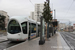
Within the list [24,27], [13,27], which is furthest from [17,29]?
[24,27]

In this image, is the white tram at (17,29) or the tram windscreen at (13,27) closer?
the white tram at (17,29)

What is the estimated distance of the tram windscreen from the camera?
39.0 feet

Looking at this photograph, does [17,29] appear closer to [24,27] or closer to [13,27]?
[13,27]

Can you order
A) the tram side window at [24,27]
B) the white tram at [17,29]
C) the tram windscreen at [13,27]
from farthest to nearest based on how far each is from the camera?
the tram side window at [24,27] → the tram windscreen at [13,27] → the white tram at [17,29]

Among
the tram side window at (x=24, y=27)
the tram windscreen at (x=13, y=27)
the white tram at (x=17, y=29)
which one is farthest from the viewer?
the tram side window at (x=24, y=27)

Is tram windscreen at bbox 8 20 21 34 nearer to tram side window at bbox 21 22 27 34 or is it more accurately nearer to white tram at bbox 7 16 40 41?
white tram at bbox 7 16 40 41

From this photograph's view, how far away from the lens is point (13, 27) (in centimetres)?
1219

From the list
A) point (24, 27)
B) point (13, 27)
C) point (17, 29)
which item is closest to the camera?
point (17, 29)

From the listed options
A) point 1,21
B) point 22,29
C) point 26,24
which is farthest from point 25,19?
point 1,21

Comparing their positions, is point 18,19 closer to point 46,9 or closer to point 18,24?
point 18,24

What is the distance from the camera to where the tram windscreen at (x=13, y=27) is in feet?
39.0

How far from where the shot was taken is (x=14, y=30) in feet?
39.3

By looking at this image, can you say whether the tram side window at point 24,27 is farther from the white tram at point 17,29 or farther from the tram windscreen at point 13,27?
the tram windscreen at point 13,27

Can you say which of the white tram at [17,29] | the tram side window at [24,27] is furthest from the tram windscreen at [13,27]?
the tram side window at [24,27]
